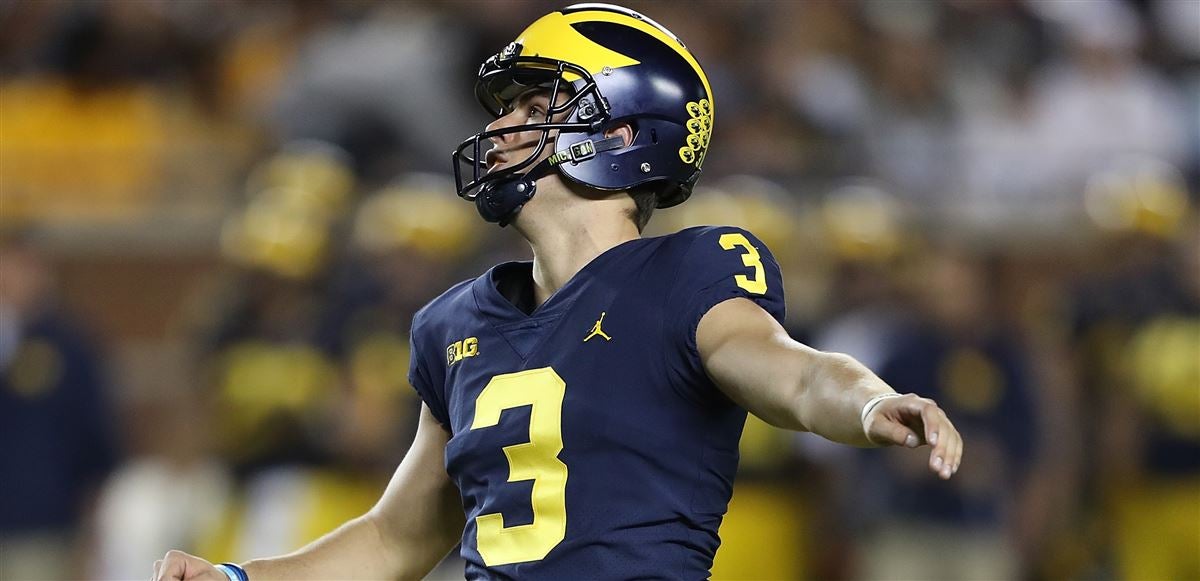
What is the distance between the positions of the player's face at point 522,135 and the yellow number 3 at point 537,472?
0.47m

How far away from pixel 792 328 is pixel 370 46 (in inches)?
135

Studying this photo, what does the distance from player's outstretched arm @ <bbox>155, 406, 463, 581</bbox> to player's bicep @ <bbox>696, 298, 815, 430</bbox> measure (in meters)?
0.76

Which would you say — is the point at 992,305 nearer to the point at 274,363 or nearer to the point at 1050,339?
the point at 1050,339

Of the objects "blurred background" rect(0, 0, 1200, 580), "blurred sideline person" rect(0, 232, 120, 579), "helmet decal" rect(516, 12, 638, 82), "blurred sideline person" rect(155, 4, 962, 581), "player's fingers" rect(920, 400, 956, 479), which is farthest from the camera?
"blurred sideline person" rect(0, 232, 120, 579)

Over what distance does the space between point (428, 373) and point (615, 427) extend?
1.86ft

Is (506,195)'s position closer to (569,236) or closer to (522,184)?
(522,184)

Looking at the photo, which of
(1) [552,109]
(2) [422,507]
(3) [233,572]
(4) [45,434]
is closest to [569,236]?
(1) [552,109]

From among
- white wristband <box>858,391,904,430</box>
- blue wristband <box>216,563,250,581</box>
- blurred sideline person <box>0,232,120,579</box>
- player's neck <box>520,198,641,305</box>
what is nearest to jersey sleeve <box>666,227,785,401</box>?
player's neck <box>520,198,641,305</box>

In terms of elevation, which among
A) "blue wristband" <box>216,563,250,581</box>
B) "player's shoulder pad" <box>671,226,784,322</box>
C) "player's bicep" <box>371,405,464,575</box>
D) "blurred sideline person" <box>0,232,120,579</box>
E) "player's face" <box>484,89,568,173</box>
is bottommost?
"blurred sideline person" <box>0,232,120,579</box>

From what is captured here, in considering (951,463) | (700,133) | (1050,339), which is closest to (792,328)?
(1050,339)

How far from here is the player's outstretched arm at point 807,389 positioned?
2.30 metres

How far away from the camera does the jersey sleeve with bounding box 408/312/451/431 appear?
3197 mm

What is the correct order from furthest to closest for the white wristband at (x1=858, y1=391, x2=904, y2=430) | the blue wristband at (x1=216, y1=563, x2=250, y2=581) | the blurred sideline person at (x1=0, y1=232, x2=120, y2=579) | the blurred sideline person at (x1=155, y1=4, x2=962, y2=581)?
the blurred sideline person at (x1=0, y1=232, x2=120, y2=579) → the blue wristband at (x1=216, y1=563, x2=250, y2=581) → the blurred sideline person at (x1=155, y1=4, x2=962, y2=581) → the white wristband at (x1=858, y1=391, x2=904, y2=430)

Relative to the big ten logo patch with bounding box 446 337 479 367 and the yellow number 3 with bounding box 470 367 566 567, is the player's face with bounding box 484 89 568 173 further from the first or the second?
the yellow number 3 with bounding box 470 367 566 567
